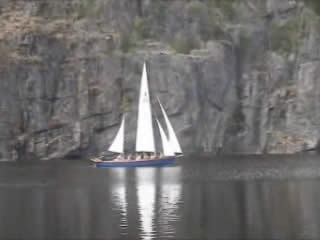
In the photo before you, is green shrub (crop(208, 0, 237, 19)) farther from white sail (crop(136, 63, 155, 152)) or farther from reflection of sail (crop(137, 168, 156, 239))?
reflection of sail (crop(137, 168, 156, 239))

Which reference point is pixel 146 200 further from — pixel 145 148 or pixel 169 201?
pixel 145 148

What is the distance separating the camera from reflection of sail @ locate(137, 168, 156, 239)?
57425mm

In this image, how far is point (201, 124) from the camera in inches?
6191

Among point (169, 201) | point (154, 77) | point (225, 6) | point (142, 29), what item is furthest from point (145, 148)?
point (169, 201)

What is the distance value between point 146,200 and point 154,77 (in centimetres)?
8167

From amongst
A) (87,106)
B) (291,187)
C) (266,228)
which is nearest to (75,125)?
(87,106)

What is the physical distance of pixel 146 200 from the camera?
2985 inches

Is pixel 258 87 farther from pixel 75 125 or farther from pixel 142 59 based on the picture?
pixel 75 125

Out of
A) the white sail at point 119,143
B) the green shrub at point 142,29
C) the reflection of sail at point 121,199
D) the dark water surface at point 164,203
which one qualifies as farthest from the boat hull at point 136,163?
the green shrub at point 142,29

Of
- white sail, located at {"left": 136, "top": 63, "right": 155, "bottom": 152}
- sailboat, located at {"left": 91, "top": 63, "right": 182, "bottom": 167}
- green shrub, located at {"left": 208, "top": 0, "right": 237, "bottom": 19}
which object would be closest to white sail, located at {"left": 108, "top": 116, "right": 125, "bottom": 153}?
sailboat, located at {"left": 91, "top": 63, "right": 182, "bottom": 167}

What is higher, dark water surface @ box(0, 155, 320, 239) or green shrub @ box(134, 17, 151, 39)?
green shrub @ box(134, 17, 151, 39)

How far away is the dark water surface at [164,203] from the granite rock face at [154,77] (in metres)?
34.8

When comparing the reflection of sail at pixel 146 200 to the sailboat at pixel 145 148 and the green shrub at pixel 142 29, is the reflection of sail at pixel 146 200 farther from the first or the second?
the green shrub at pixel 142 29

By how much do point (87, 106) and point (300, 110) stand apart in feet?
128
